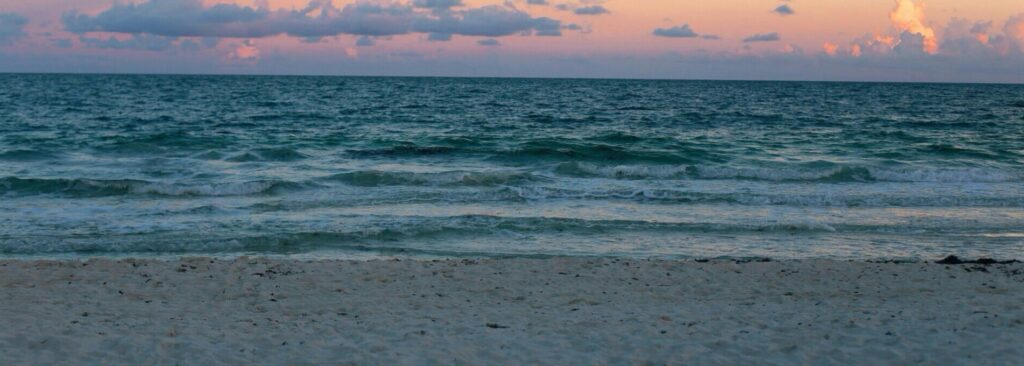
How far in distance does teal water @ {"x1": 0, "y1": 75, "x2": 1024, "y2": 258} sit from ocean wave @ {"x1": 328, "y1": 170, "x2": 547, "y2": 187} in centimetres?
7

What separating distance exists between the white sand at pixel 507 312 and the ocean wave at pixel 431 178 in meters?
8.29

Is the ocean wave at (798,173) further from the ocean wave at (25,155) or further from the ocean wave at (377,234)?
the ocean wave at (25,155)

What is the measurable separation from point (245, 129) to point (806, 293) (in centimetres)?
2712

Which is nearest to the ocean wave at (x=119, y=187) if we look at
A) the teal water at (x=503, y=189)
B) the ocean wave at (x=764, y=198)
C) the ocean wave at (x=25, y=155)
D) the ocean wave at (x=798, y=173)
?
the teal water at (x=503, y=189)

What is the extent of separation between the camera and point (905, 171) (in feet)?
71.4

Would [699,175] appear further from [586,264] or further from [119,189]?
[119,189]

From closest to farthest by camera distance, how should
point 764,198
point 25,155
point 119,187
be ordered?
point 764,198 < point 119,187 < point 25,155

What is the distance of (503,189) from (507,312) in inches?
378

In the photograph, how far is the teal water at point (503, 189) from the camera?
506 inches

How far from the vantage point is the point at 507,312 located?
27.3 ft

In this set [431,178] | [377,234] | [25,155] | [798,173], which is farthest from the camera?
[25,155]

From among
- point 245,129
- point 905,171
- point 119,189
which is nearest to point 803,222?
point 905,171

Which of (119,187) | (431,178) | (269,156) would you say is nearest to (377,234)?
(431,178)

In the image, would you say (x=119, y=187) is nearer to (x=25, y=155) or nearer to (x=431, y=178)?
(x=431, y=178)
